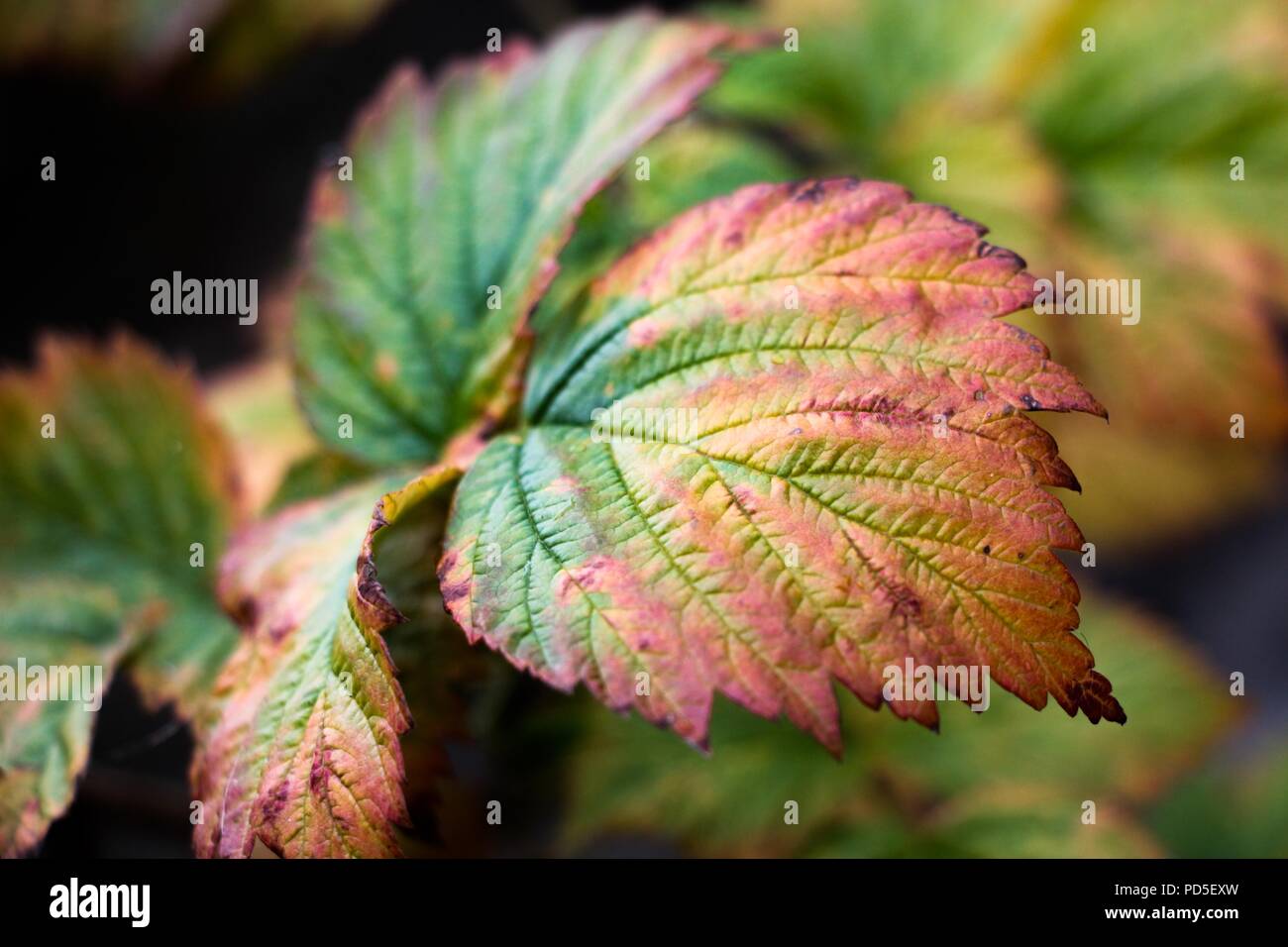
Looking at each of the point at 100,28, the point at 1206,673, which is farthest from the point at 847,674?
the point at 100,28

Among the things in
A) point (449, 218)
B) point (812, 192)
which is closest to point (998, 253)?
point (812, 192)

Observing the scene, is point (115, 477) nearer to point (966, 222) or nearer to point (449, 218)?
point (449, 218)

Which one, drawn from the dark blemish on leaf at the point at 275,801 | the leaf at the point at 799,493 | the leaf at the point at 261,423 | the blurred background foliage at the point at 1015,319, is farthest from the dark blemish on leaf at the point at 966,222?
the leaf at the point at 261,423

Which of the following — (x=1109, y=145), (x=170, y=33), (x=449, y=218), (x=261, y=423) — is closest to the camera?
(x=449, y=218)

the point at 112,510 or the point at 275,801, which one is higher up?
the point at 112,510

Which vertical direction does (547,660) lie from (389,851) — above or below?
above

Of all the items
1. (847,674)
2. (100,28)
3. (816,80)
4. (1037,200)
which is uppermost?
(100,28)

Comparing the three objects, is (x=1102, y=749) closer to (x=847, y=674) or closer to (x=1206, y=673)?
(x=1206, y=673)
